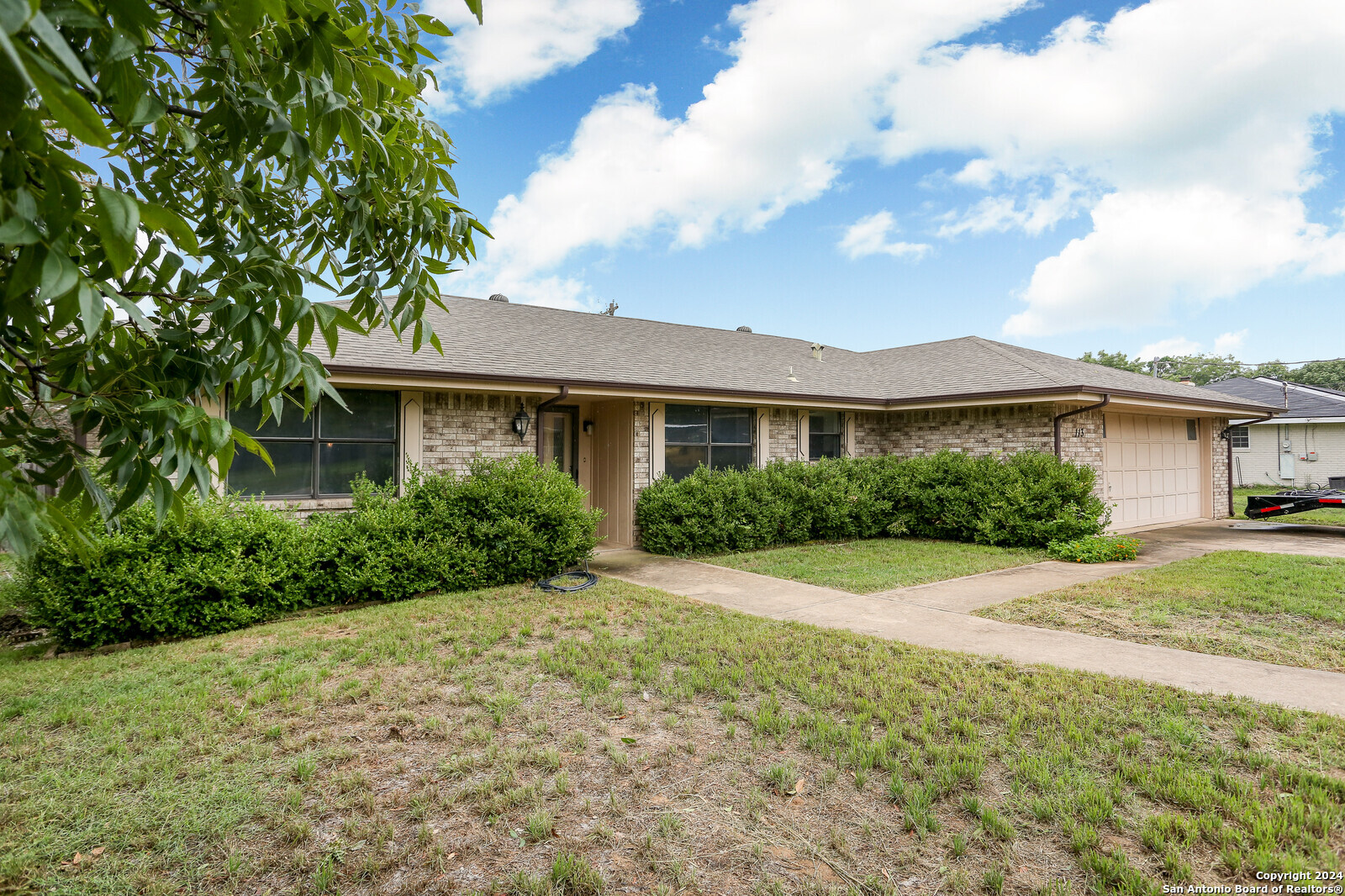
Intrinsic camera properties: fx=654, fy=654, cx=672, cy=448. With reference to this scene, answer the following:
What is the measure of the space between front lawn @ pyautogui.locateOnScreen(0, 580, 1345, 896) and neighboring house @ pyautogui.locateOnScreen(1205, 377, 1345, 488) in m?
25.3

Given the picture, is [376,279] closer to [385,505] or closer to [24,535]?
[24,535]

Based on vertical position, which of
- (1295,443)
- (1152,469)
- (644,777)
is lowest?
(644,777)

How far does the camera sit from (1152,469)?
563 inches

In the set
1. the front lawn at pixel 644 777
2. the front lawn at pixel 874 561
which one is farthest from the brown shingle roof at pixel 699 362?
the front lawn at pixel 644 777

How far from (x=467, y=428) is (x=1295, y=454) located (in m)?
29.4

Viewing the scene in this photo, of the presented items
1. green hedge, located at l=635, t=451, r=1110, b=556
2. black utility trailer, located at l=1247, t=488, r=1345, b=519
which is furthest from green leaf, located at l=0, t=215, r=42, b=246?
black utility trailer, located at l=1247, t=488, r=1345, b=519

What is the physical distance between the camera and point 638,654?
5.30 metres

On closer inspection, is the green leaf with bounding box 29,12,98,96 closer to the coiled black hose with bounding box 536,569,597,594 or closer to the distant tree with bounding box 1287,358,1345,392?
the coiled black hose with bounding box 536,569,597,594

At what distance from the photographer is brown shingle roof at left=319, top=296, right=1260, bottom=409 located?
9492 millimetres

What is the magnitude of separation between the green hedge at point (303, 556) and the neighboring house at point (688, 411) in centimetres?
118

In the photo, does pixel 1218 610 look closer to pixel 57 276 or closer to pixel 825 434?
pixel 825 434

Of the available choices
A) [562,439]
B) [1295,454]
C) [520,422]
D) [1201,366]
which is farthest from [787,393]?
[1201,366]

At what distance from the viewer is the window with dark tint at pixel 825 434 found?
13305 millimetres

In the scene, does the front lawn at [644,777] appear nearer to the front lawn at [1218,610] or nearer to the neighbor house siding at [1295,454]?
the front lawn at [1218,610]
